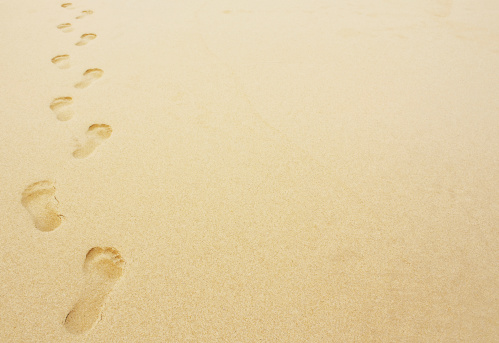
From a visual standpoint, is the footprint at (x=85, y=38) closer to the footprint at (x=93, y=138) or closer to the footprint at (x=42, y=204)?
the footprint at (x=93, y=138)

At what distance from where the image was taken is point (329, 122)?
1.29 metres

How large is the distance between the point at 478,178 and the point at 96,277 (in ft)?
4.58

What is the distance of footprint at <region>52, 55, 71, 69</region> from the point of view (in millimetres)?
1552

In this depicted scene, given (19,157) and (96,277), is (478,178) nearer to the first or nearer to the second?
(96,277)

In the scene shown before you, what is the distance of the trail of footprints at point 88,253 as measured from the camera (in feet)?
2.43

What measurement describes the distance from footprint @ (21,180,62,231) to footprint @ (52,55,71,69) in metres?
0.85

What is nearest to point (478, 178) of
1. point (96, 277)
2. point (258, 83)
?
point (258, 83)

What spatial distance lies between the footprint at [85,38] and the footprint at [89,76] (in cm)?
35

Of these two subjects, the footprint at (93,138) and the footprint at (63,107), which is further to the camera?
the footprint at (63,107)

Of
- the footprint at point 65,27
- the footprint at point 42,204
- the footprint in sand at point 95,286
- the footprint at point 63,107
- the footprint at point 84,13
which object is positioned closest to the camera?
the footprint in sand at point 95,286

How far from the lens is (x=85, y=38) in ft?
5.82

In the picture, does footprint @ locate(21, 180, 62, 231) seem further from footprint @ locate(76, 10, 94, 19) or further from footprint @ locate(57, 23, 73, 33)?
footprint @ locate(76, 10, 94, 19)

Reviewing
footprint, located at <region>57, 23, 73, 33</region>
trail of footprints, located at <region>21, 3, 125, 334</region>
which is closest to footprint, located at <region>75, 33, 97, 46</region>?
footprint, located at <region>57, 23, 73, 33</region>

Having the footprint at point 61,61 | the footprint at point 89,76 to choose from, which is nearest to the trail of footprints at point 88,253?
the footprint at point 89,76
